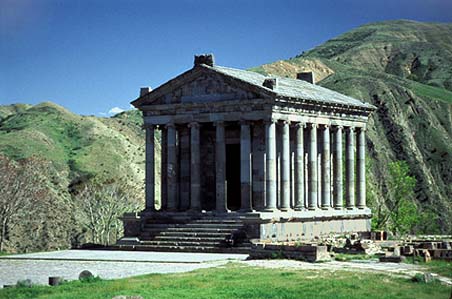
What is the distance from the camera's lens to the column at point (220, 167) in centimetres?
5525

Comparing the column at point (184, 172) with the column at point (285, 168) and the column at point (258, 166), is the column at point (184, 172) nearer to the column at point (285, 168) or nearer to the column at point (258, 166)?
the column at point (258, 166)

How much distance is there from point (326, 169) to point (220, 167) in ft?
29.1

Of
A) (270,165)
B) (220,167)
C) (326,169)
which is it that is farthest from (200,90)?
(326,169)

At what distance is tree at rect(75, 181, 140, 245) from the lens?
82125 millimetres

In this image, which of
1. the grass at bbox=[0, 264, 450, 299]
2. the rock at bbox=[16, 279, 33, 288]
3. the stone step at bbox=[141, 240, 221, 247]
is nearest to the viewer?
the grass at bbox=[0, 264, 450, 299]

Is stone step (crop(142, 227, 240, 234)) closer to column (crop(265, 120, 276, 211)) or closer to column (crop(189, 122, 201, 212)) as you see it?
column (crop(189, 122, 201, 212))

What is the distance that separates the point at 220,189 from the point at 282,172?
359cm

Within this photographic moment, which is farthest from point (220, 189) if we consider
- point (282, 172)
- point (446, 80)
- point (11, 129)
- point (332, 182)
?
point (446, 80)

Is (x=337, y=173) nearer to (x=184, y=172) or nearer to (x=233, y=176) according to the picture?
(x=233, y=176)

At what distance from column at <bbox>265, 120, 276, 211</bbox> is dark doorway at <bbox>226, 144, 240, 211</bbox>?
5264 millimetres

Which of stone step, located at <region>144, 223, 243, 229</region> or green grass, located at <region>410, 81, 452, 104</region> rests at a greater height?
green grass, located at <region>410, 81, 452, 104</region>

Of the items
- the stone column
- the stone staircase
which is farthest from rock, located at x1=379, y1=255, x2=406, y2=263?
the stone column

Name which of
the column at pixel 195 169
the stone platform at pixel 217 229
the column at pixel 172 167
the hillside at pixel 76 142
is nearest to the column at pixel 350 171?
the stone platform at pixel 217 229

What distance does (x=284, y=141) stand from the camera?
55781 millimetres
